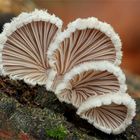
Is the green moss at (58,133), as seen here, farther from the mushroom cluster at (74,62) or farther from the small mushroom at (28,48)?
the small mushroom at (28,48)

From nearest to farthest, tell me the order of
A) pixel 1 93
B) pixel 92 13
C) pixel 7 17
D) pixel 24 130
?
pixel 24 130, pixel 1 93, pixel 7 17, pixel 92 13

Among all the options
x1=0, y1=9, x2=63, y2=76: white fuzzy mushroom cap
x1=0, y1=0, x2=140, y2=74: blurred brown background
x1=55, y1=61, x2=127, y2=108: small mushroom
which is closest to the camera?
x1=55, y1=61, x2=127, y2=108: small mushroom

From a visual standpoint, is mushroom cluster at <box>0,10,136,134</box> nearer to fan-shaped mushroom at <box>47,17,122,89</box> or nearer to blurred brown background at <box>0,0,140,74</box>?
fan-shaped mushroom at <box>47,17,122,89</box>

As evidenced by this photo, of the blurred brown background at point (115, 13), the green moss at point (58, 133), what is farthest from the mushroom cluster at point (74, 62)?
the blurred brown background at point (115, 13)

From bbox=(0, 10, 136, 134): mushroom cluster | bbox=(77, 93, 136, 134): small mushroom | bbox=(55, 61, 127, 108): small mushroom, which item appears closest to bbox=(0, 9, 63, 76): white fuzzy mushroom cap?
bbox=(0, 10, 136, 134): mushroom cluster

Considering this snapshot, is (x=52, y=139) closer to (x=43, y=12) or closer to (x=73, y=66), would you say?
(x=73, y=66)

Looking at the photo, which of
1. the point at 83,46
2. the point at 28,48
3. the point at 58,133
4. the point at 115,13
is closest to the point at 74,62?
the point at 83,46

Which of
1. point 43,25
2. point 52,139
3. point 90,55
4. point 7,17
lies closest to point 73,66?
point 90,55
